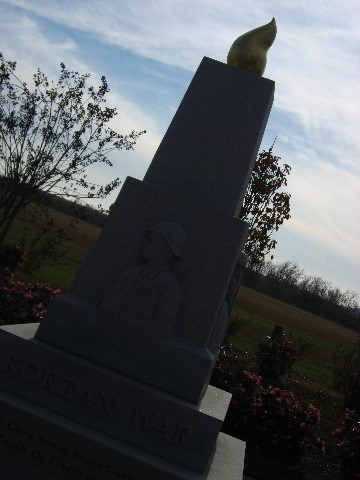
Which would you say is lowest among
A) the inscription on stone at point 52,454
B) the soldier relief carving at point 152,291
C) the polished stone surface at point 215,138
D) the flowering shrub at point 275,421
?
the flowering shrub at point 275,421

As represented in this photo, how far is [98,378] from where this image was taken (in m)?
3.70

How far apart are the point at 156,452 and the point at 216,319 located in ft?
3.27

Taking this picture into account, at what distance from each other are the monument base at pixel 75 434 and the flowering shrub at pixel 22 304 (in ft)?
15.2

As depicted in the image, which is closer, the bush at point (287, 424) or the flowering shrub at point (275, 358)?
the bush at point (287, 424)

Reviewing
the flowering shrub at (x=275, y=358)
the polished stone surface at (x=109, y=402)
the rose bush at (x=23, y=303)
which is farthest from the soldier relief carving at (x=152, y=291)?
the flowering shrub at (x=275, y=358)

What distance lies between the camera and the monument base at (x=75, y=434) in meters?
3.44

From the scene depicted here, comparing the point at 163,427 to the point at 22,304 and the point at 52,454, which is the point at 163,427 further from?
the point at 22,304

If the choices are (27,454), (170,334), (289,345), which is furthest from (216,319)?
(289,345)

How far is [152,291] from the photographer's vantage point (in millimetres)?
3873

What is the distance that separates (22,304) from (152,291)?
5.44 meters

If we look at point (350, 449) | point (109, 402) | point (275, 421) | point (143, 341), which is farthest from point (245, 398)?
point (109, 402)

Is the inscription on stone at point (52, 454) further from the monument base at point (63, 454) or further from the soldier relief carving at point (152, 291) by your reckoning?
the soldier relief carving at point (152, 291)

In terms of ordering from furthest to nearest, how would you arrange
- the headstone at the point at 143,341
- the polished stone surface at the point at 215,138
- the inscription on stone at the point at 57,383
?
the polished stone surface at the point at 215,138
the inscription on stone at the point at 57,383
the headstone at the point at 143,341

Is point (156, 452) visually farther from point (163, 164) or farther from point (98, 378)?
point (163, 164)
